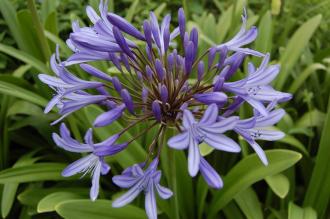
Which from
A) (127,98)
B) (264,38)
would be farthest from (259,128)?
(264,38)

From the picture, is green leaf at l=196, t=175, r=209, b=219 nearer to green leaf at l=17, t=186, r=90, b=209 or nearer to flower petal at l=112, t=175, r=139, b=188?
green leaf at l=17, t=186, r=90, b=209

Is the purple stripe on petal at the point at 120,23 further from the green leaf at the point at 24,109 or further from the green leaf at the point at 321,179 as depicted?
the green leaf at the point at 24,109

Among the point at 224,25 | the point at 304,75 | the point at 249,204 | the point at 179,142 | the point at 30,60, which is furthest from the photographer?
the point at 224,25

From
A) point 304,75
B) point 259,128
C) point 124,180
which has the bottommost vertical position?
point 304,75

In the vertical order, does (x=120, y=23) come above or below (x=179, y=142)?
above

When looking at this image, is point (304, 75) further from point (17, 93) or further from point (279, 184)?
point (17, 93)

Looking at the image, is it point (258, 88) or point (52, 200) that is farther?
point (52, 200)

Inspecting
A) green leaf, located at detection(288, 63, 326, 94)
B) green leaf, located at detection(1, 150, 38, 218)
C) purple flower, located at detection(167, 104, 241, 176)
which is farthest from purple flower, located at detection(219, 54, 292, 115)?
green leaf, located at detection(1, 150, 38, 218)
